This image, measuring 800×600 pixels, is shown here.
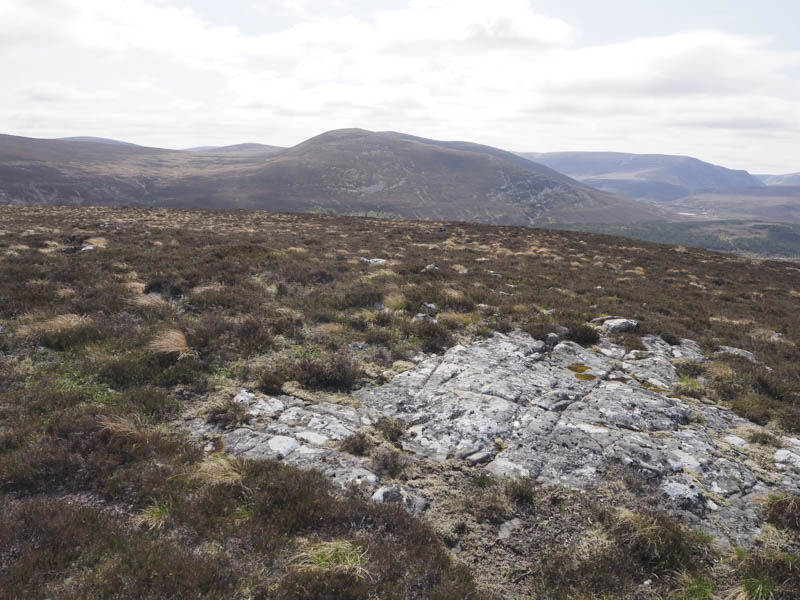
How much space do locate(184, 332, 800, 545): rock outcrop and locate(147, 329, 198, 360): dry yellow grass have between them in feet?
6.38

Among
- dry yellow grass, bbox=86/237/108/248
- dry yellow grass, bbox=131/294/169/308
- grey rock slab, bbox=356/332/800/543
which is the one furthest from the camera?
dry yellow grass, bbox=86/237/108/248

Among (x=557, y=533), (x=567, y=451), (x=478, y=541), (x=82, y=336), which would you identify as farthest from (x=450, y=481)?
(x=82, y=336)

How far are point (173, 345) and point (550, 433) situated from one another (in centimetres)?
744

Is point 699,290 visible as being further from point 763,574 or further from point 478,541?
point 478,541

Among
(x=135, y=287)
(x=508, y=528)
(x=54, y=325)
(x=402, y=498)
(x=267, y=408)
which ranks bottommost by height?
(x=508, y=528)

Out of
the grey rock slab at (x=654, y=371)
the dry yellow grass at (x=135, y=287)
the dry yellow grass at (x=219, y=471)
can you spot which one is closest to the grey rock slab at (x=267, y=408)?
the dry yellow grass at (x=219, y=471)

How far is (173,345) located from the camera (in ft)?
26.2

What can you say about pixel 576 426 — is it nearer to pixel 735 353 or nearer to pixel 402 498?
pixel 402 498

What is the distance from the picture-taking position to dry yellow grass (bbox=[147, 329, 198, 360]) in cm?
782

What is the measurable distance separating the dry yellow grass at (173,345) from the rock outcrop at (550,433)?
1.94 metres

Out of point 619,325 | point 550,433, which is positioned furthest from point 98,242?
point 619,325

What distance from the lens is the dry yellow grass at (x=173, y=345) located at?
7.82m

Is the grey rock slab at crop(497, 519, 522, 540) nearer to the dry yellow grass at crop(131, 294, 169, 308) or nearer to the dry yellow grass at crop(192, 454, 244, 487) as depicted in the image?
the dry yellow grass at crop(192, 454, 244, 487)

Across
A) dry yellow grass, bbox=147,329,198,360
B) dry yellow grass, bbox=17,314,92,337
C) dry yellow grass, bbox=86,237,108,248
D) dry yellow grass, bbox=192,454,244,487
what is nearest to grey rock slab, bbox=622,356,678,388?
dry yellow grass, bbox=192,454,244,487
